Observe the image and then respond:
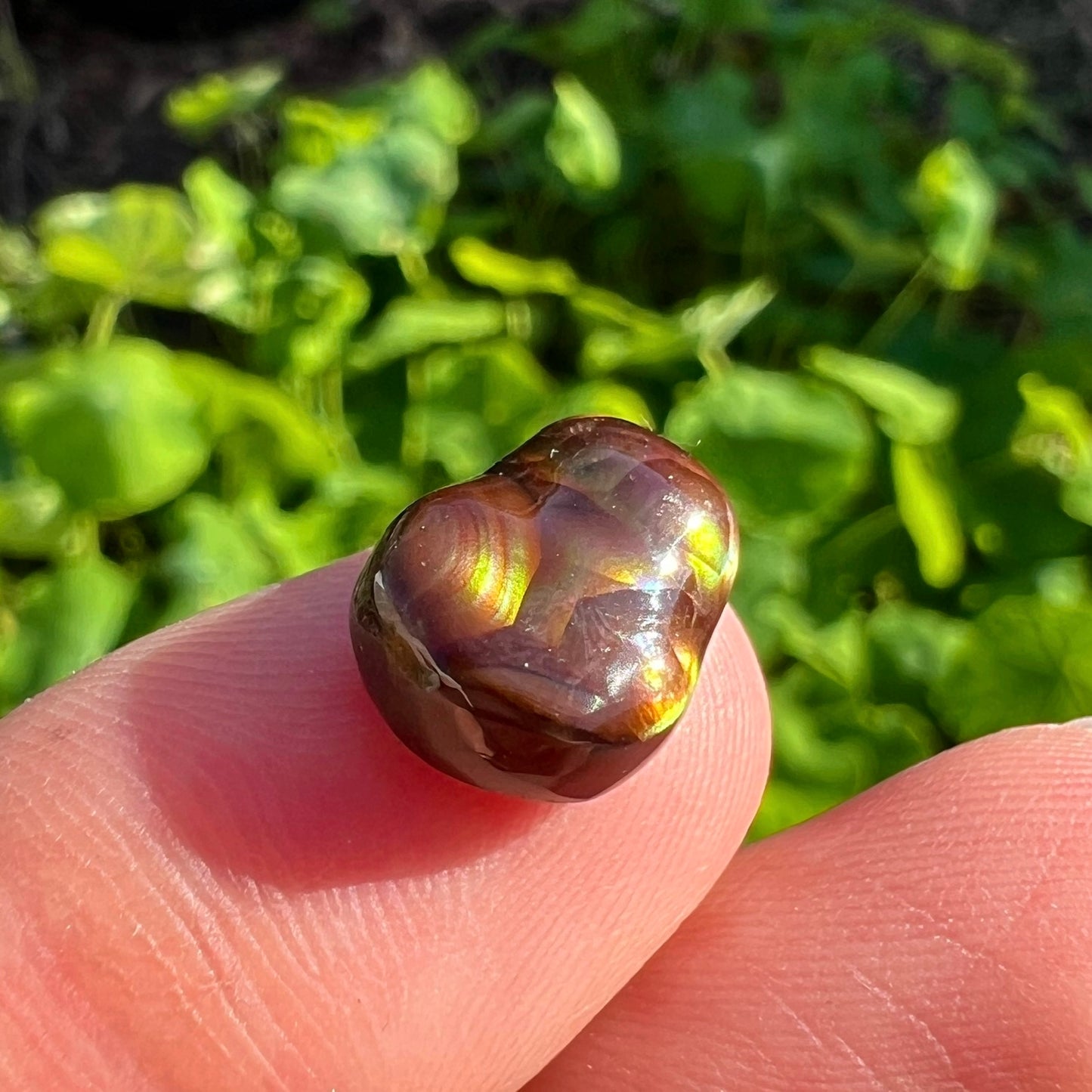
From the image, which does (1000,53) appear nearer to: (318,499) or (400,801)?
(318,499)

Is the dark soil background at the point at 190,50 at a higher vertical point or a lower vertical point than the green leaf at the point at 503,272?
lower

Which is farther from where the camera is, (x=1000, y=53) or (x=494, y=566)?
(x=1000, y=53)

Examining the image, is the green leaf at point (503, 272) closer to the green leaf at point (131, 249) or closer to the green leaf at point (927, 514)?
the green leaf at point (131, 249)

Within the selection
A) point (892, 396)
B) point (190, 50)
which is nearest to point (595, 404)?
point (892, 396)

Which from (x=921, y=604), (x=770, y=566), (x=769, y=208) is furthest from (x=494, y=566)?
(x=769, y=208)

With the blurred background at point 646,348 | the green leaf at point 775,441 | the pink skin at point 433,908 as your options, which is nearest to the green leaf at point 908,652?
the blurred background at point 646,348
